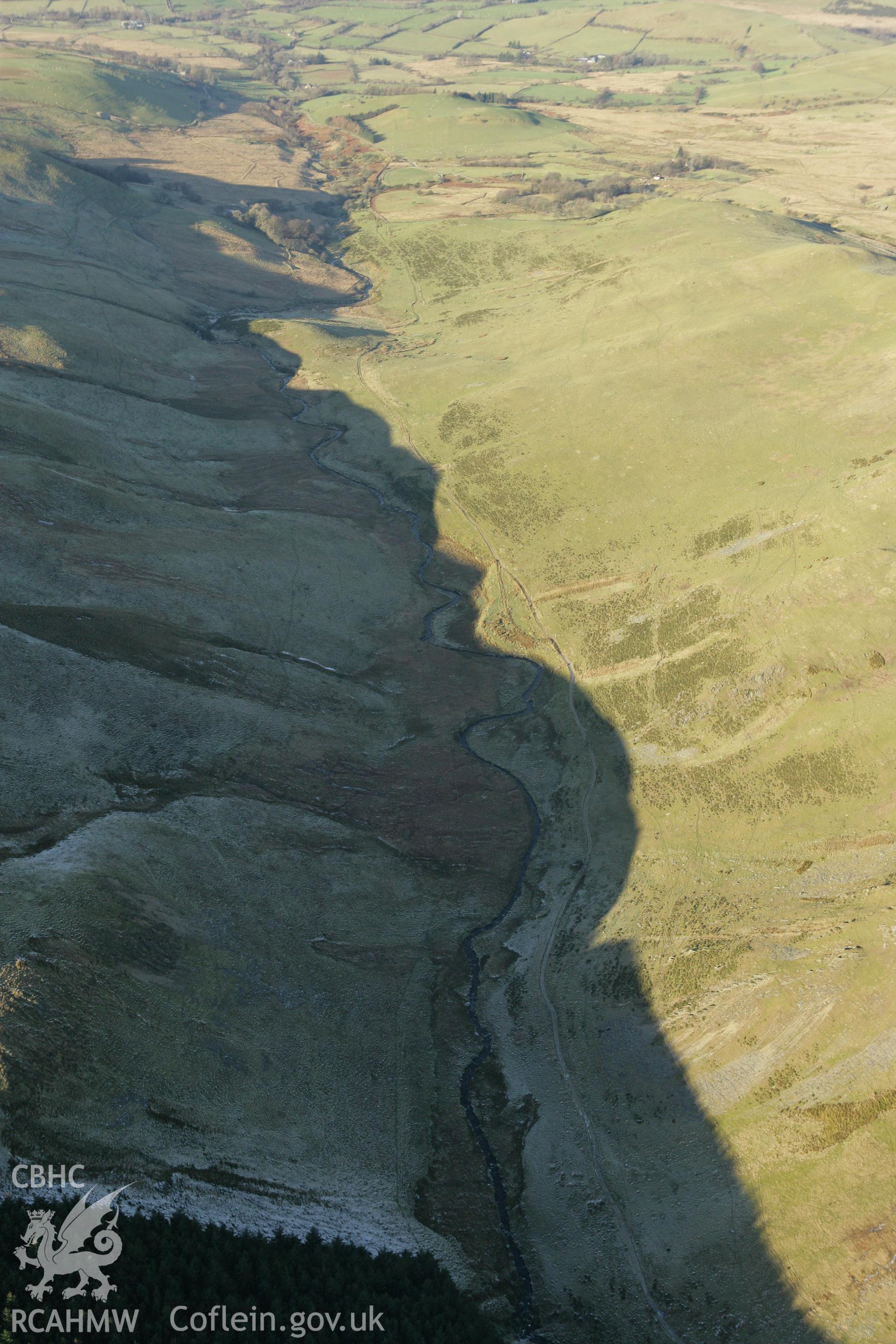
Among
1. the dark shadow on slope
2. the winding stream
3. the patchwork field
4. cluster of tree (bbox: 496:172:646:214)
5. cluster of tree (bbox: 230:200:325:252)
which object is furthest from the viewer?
cluster of tree (bbox: 496:172:646:214)

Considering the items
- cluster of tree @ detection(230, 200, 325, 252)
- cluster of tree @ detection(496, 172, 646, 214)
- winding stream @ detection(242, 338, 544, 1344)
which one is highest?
cluster of tree @ detection(496, 172, 646, 214)

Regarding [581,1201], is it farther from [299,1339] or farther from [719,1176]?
[299,1339]

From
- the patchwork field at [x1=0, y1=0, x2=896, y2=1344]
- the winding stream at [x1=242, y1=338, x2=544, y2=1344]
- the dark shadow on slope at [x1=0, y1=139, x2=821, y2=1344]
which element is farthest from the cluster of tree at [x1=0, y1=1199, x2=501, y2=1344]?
the winding stream at [x1=242, y1=338, x2=544, y2=1344]

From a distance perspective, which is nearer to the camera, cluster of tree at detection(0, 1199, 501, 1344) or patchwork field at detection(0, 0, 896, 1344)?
cluster of tree at detection(0, 1199, 501, 1344)

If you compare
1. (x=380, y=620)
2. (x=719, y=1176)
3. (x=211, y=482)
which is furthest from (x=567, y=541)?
(x=719, y=1176)

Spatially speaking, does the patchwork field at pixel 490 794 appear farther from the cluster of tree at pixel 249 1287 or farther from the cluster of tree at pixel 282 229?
the cluster of tree at pixel 282 229

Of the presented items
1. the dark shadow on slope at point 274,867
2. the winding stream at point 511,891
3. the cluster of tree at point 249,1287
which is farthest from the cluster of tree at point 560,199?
the cluster of tree at point 249,1287

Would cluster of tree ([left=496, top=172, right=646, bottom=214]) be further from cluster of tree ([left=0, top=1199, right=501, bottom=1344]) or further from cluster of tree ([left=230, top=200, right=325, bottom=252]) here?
cluster of tree ([left=0, top=1199, right=501, bottom=1344])
